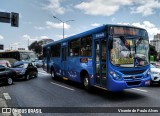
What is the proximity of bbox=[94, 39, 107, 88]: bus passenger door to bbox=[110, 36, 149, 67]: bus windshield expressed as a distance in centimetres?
55

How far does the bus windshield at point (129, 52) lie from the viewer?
1045 cm

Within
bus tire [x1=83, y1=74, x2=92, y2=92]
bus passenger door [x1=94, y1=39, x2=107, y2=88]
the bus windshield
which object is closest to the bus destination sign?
the bus windshield

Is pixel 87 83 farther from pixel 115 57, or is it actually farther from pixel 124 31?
pixel 124 31

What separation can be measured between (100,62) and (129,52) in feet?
4.49

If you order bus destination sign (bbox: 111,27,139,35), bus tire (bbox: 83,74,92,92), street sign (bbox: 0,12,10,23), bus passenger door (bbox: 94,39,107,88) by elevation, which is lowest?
bus tire (bbox: 83,74,92,92)

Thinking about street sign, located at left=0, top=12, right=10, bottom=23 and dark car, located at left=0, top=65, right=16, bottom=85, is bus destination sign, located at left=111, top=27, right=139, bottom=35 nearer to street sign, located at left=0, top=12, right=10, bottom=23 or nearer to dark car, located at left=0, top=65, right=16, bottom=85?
street sign, located at left=0, top=12, right=10, bottom=23

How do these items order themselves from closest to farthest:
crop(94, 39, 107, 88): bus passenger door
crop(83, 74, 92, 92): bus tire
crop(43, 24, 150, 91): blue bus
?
crop(43, 24, 150, 91): blue bus
crop(94, 39, 107, 88): bus passenger door
crop(83, 74, 92, 92): bus tire

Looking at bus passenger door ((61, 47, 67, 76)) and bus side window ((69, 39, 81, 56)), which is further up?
bus side window ((69, 39, 81, 56))

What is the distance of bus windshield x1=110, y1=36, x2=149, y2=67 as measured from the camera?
10.4 m

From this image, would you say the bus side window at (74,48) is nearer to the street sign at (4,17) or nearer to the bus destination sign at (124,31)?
the bus destination sign at (124,31)

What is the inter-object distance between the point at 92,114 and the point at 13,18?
8.60 meters

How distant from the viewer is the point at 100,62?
1118 cm

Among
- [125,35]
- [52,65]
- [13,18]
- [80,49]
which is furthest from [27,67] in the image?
[125,35]

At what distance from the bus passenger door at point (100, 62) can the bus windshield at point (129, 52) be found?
551mm
